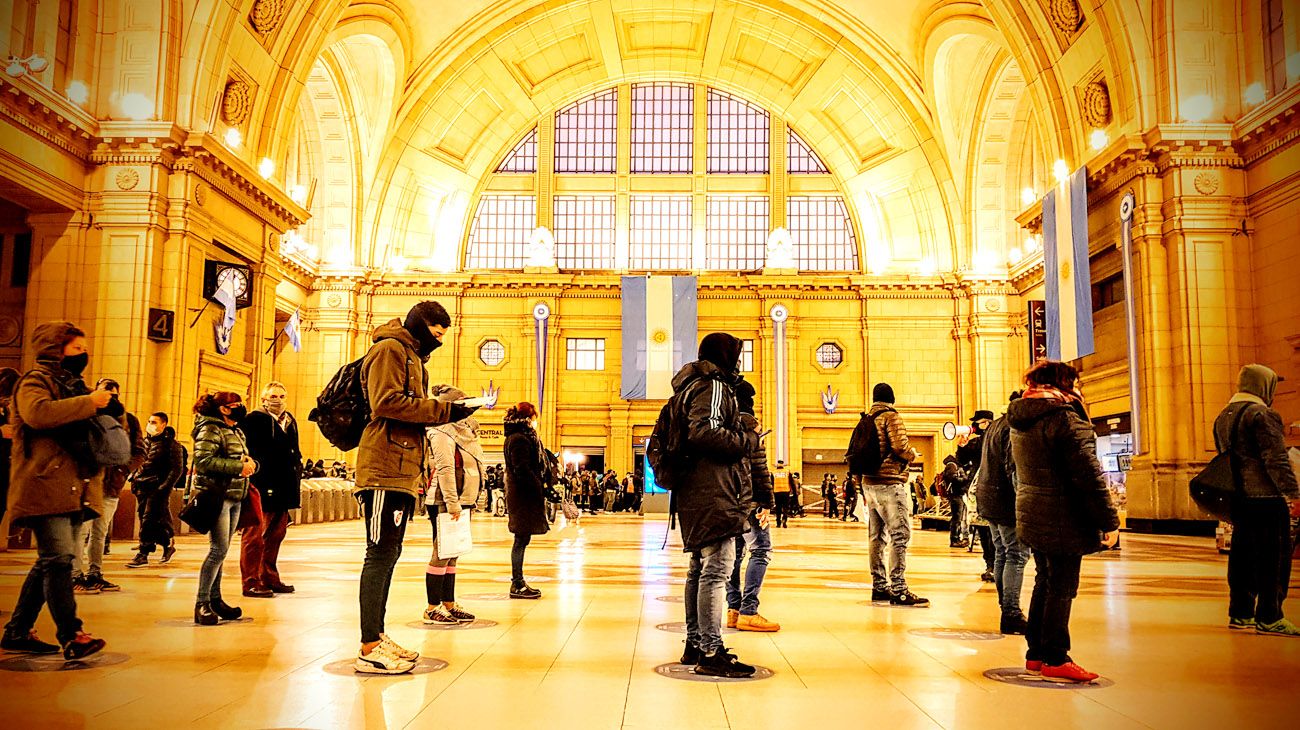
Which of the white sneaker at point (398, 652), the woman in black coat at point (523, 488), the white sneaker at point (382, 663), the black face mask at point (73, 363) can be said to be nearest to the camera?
the white sneaker at point (382, 663)

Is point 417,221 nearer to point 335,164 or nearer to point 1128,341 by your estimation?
point 335,164

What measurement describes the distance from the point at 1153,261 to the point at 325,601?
1775cm

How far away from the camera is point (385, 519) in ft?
15.2

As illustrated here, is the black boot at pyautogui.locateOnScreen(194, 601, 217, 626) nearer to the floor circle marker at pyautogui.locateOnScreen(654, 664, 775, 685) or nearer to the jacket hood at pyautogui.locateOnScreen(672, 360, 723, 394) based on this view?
the floor circle marker at pyautogui.locateOnScreen(654, 664, 775, 685)

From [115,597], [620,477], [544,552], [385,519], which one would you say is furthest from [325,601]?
[620,477]

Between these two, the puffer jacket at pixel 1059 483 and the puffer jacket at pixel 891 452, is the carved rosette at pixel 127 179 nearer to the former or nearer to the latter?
the puffer jacket at pixel 891 452

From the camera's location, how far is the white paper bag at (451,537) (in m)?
6.05

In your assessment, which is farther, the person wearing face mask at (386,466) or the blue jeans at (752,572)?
the blue jeans at (752,572)

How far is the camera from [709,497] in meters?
4.82

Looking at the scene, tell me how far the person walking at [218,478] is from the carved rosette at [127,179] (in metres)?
14.1

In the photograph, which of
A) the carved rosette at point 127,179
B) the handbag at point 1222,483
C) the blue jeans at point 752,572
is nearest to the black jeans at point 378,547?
the blue jeans at point 752,572

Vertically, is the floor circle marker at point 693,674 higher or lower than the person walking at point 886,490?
lower

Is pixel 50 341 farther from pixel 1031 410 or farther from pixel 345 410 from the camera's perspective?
pixel 1031 410

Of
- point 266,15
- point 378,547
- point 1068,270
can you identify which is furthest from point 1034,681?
point 266,15
